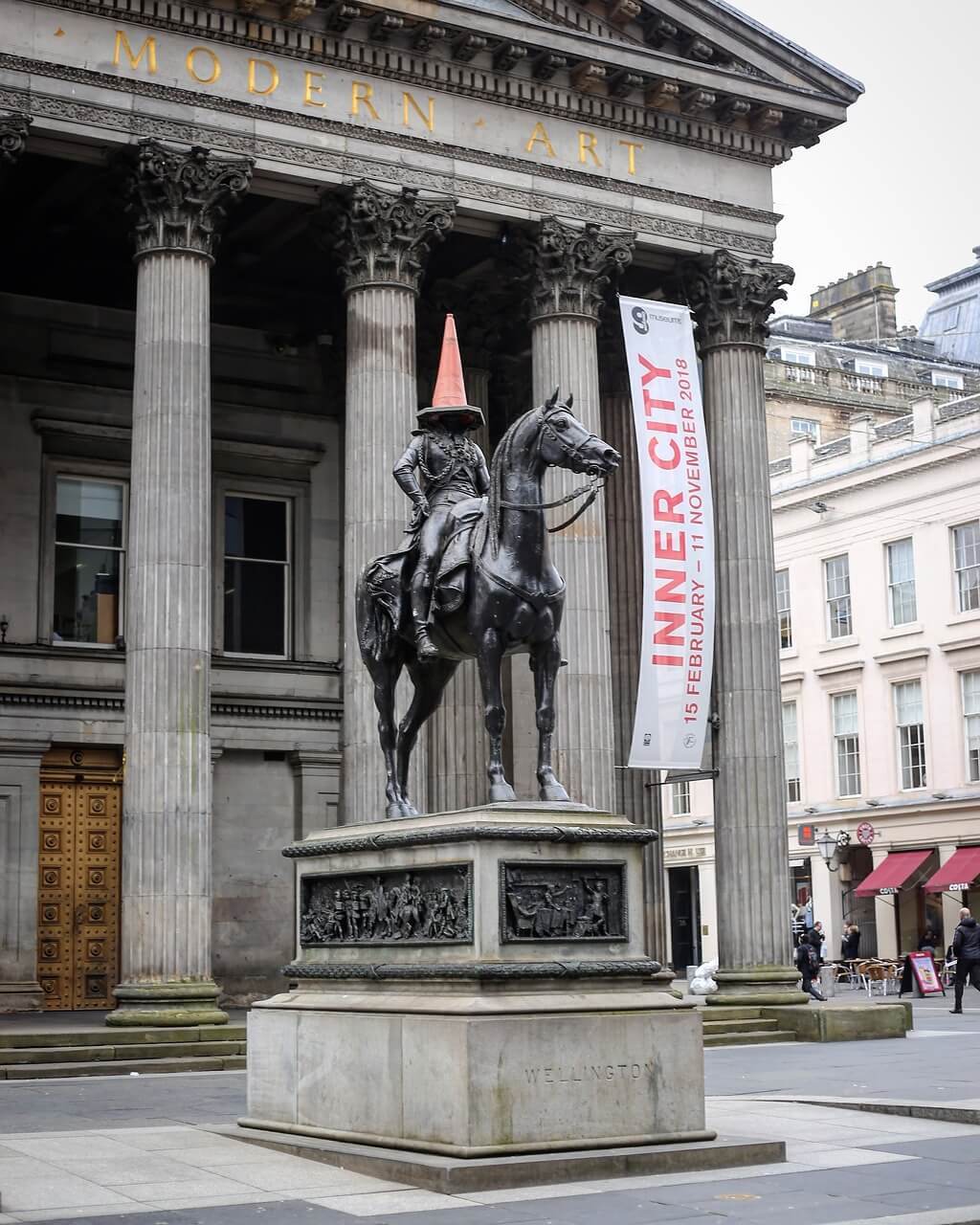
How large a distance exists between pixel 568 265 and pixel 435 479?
1423 centimetres

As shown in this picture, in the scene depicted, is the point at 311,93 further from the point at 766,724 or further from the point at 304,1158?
the point at 304,1158

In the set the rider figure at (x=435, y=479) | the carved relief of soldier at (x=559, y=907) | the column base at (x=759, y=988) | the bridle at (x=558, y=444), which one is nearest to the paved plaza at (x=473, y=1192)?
the carved relief of soldier at (x=559, y=907)

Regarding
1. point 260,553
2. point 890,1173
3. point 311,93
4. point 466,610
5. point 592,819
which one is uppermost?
point 311,93

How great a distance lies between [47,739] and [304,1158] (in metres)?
17.9

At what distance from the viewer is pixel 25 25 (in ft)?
81.3

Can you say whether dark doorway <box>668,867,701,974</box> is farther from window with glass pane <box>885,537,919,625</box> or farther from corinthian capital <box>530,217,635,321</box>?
corinthian capital <box>530,217,635,321</box>

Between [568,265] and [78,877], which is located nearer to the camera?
[568,265]

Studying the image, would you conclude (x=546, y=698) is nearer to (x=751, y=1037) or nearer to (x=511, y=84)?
(x=751, y=1037)

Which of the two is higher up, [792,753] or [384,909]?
[792,753]

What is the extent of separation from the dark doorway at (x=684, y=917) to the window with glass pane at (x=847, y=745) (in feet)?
A: 29.3

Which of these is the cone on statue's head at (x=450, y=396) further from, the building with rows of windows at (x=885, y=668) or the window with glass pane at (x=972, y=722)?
the window with glass pane at (x=972, y=722)

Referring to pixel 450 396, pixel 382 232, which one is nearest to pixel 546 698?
pixel 450 396

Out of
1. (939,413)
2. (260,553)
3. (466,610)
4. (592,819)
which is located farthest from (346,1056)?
(939,413)

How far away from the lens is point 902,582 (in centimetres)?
5584
